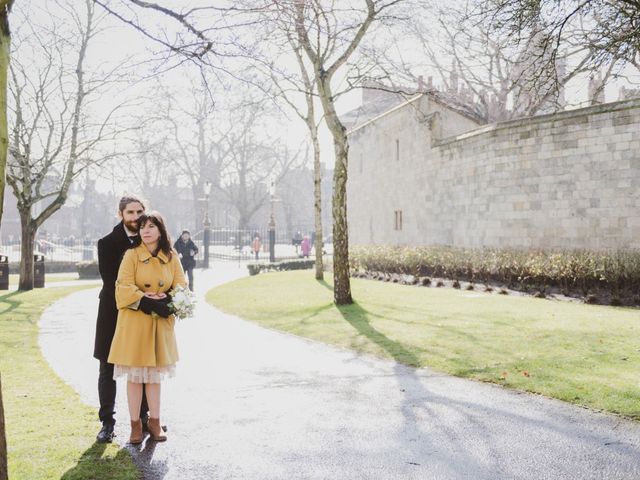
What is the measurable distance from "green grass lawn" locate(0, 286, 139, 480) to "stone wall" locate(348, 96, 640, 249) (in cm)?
1337

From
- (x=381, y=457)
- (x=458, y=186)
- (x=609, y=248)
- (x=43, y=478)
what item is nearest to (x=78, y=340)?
(x=43, y=478)

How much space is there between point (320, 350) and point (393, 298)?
20.7 ft

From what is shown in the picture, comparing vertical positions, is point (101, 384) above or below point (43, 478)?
above

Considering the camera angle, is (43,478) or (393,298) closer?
(43,478)

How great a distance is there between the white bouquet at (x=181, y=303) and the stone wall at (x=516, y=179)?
1365cm

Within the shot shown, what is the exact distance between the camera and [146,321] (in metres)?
4.47

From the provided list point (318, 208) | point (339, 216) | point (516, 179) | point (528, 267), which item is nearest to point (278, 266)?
point (318, 208)

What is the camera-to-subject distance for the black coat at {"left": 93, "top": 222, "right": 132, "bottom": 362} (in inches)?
185

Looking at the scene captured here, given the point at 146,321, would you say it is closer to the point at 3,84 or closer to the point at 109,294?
the point at 109,294

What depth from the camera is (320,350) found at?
870 cm

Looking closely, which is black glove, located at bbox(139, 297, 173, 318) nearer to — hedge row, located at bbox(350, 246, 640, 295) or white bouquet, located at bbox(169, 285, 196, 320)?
white bouquet, located at bbox(169, 285, 196, 320)

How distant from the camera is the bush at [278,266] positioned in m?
23.9

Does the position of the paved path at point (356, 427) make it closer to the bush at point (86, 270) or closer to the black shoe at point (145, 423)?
the black shoe at point (145, 423)

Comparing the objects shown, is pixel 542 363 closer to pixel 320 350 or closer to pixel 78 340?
pixel 320 350
